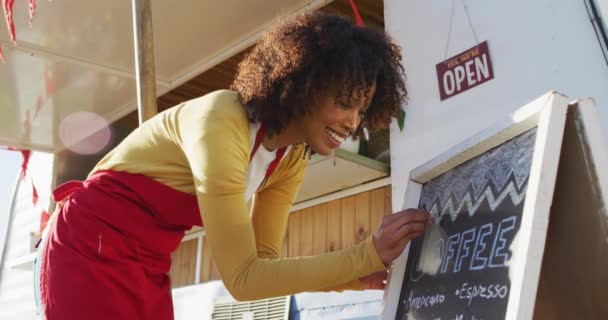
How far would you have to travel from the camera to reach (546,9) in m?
2.09

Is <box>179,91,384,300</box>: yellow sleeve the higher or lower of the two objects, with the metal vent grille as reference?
lower

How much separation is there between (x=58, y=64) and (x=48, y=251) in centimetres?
255

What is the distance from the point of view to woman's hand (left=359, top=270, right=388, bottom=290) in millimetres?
1522

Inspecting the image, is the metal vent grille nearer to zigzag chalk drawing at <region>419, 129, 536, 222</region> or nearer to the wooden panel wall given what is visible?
the wooden panel wall

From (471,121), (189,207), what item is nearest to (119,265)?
(189,207)

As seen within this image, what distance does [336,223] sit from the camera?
3352 millimetres

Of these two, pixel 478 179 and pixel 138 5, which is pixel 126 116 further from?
pixel 478 179

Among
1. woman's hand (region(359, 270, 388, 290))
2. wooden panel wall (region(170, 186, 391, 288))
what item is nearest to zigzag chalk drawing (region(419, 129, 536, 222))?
woman's hand (region(359, 270, 388, 290))

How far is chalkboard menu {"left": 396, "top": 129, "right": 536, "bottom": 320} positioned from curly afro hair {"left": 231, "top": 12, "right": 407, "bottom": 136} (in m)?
0.27

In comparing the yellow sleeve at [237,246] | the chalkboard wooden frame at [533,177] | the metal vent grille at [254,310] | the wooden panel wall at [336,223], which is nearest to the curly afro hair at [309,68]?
the yellow sleeve at [237,246]

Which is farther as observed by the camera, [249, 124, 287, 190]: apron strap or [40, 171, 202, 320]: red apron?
[249, 124, 287, 190]: apron strap

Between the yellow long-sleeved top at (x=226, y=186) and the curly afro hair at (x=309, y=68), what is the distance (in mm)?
64

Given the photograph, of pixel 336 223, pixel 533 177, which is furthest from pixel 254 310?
pixel 533 177

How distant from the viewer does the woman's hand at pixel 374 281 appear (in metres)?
1.52
